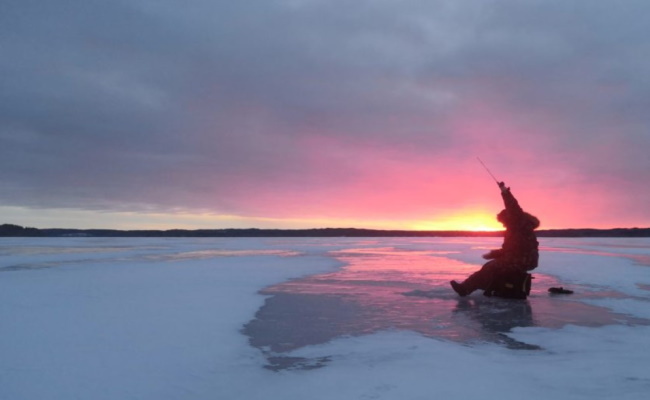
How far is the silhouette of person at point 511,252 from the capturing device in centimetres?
942

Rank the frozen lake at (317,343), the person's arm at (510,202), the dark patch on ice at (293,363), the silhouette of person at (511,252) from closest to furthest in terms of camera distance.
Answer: the frozen lake at (317,343), the dark patch on ice at (293,363), the silhouette of person at (511,252), the person's arm at (510,202)

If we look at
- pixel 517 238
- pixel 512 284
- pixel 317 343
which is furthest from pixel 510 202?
pixel 317 343

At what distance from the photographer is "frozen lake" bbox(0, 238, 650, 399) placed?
4078 mm

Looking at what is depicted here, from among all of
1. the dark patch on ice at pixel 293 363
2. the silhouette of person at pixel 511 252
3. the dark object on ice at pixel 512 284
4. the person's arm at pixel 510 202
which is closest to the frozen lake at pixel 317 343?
the dark patch on ice at pixel 293 363

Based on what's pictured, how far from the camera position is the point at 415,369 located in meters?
4.55

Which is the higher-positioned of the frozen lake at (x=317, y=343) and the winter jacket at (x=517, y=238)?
the winter jacket at (x=517, y=238)

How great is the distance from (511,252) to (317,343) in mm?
5452

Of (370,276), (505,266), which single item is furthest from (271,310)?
(370,276)

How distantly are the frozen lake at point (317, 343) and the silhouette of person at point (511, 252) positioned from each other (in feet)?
1.33

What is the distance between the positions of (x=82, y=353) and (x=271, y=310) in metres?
3.23

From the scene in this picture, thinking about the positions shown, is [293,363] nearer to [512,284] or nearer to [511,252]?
[512,284]

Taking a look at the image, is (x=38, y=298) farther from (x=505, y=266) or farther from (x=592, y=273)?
(x=592, y=273)

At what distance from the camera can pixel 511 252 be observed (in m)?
9.61

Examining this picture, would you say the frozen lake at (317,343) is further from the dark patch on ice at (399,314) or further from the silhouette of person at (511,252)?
the silhouette of person at (511,252)
